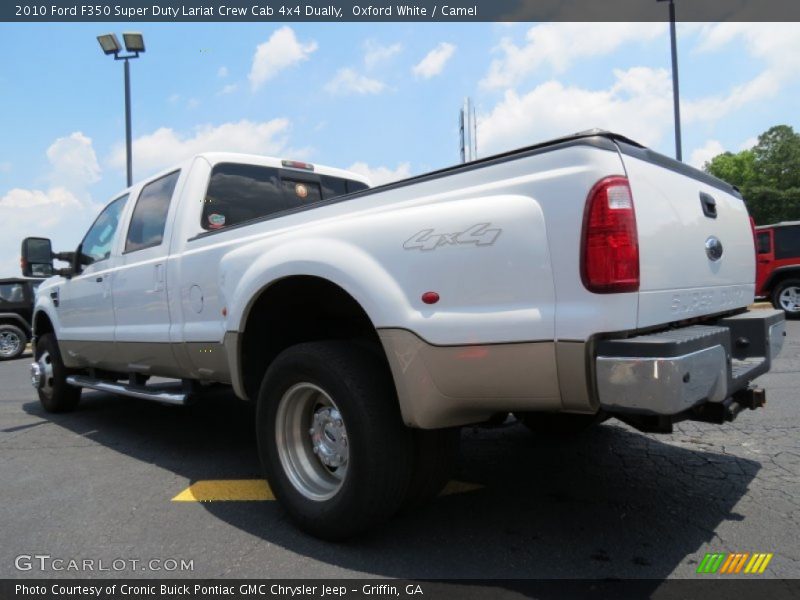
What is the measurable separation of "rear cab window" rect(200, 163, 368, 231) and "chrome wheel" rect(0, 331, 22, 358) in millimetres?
10598

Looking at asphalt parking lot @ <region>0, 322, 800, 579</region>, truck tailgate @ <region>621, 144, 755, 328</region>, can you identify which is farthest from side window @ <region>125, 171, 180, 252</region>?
truck tailgate @ <region>621, 144, 755, 328</region>

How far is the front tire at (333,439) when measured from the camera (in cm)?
247

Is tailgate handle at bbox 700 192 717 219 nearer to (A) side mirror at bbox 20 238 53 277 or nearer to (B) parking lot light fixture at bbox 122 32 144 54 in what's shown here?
(A) side mirror at bbox 20 238 53 277

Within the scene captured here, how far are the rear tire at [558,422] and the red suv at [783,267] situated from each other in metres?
9.78

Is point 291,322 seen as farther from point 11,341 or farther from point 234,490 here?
point 11,341

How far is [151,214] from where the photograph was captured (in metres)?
4.39

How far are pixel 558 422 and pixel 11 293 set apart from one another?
12.5 metres

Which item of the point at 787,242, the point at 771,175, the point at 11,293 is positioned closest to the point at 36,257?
the point at 11,293

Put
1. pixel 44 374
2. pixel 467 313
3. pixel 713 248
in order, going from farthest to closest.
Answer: pixel 44 374 → pixel 713 248 → pixel 467 313

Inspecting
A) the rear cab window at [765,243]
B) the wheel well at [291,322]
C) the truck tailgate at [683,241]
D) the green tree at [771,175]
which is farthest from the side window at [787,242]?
the green tree at [771,175]

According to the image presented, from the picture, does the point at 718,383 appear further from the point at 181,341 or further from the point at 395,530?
the point at 181,341

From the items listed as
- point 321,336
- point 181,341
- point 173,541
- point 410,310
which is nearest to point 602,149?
point 410,310

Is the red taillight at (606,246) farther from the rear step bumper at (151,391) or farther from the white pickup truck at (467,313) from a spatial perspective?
the rear step bumper at (151,391)

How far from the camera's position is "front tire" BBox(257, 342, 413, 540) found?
2.47 m
